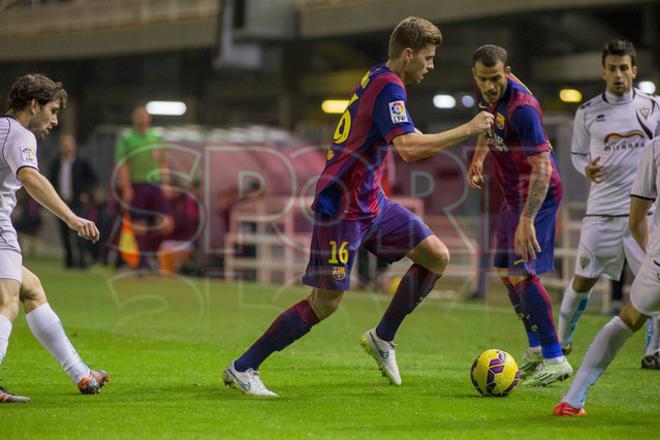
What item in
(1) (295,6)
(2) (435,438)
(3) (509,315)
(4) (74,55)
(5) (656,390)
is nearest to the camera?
(2) (435,438)

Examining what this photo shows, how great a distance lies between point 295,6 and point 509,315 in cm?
1379

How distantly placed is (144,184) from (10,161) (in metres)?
10.8

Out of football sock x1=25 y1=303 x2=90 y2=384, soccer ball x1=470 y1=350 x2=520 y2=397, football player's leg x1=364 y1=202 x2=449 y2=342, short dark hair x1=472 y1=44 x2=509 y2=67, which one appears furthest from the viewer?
short dark hair x1=472 y1=44 x2=509 y2=67

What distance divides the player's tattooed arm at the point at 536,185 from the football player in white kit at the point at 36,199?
8.62 feet

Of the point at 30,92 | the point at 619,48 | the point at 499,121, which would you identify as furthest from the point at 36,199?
the point at 619,48

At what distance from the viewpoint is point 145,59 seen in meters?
32.8

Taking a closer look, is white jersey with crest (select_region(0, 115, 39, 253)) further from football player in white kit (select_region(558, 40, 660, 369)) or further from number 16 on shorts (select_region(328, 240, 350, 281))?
football player in white kit (select_region(558, 40, 660, 369))

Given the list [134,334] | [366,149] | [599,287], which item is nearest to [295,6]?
[599,287]

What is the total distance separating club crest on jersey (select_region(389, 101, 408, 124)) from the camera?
6559mm

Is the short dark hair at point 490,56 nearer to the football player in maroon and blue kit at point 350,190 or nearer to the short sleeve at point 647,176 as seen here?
the football player in maroon and blue kit at point 350,190

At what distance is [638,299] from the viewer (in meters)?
5.87

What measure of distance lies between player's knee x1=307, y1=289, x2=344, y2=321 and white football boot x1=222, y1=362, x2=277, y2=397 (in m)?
0.53

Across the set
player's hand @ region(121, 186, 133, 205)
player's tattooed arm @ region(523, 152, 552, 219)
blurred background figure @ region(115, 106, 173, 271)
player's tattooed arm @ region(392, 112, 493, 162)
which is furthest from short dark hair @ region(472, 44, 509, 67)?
player's hand @ region(121, 186, 133, 205)

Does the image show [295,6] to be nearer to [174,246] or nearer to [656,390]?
[174,246]
